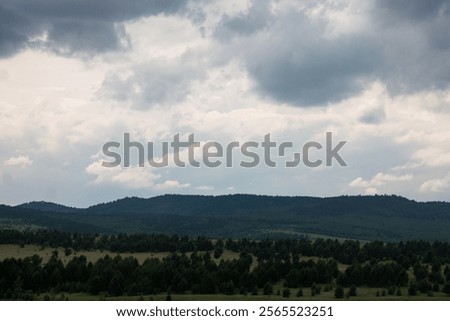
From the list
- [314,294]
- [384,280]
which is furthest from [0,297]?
[384,280]

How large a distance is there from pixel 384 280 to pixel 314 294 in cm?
2611

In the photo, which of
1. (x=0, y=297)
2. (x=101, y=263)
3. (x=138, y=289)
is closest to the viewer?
(x=0, y=297)

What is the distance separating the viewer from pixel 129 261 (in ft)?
596

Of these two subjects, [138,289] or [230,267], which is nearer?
[138,289]

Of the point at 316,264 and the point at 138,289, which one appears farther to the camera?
the point at 316,264

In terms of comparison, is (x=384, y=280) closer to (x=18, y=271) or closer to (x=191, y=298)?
(x=191, y=298)

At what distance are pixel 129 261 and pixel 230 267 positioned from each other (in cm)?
2952

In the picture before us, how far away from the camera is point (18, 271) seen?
16650 centimetres

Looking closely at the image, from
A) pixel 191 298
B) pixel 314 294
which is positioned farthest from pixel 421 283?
pixel 191 298

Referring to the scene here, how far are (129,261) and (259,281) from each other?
3835 centimetres

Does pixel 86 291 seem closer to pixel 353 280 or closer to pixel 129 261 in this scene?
pixel 129 261
